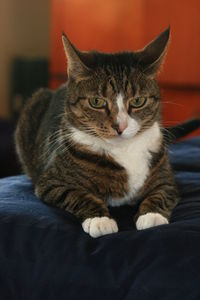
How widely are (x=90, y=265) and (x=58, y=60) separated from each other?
2.79 metres

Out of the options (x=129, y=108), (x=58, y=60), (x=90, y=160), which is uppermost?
(x=129, y=108)

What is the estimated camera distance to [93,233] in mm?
1091

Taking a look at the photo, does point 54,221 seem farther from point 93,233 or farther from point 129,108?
point 129,108

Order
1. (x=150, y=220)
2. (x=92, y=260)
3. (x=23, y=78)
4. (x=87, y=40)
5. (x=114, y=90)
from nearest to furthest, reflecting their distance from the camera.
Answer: (x=92, y=260)
(x=150, y=220)
(x=114, y=90)
(x=87, y=40)
(x=23, y=78)

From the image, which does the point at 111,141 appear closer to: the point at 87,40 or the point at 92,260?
the point at 92,260

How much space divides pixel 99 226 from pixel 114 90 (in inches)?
14.7

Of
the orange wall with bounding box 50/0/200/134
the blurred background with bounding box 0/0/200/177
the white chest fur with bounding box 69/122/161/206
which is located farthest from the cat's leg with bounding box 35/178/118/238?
the orange wall with bounding box 50/0/200/134

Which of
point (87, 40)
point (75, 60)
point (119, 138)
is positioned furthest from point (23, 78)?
point (119, 138)

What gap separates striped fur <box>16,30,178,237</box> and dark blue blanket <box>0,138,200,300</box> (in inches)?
4.2

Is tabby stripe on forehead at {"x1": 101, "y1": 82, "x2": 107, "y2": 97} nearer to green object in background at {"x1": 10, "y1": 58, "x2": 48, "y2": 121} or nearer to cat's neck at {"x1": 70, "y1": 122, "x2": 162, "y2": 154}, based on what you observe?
cat's neck at {"x1": 70, "y1": 122, "x2": 162, "y2": 154}

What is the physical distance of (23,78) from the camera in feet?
13.5

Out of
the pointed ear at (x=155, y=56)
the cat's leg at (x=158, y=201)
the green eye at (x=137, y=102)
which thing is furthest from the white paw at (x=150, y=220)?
the pointed ear at (x=155, y=56)

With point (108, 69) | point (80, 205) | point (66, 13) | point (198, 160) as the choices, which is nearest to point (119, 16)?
point (66, 13)

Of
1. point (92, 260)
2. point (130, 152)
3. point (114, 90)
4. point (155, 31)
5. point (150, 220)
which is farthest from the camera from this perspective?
point (155, 31)
